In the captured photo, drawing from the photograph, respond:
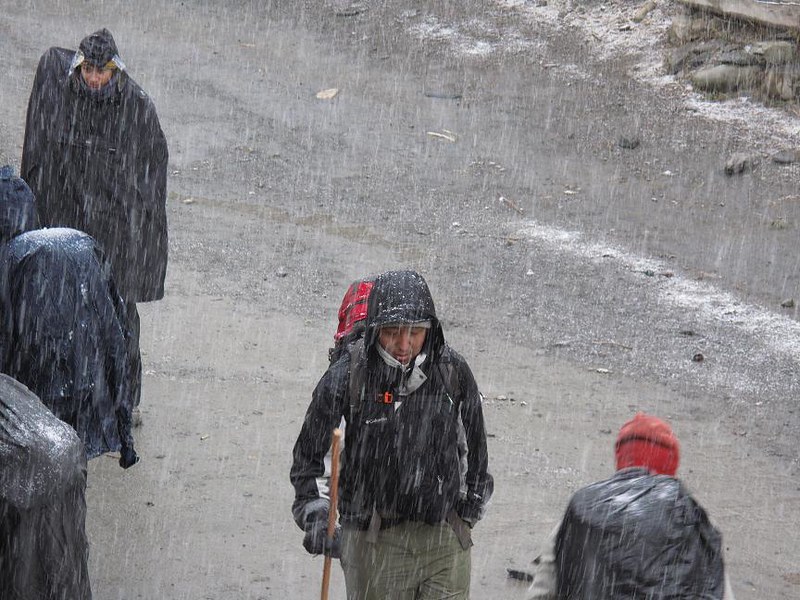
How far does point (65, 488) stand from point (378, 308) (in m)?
1.26

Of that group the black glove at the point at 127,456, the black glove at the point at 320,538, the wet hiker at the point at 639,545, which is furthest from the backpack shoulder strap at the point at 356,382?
the black glove at the point at 127,456

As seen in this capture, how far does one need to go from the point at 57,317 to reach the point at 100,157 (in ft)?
6.69

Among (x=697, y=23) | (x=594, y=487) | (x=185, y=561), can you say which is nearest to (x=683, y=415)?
(x=185, y=561)

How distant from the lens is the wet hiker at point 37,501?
12.5ft

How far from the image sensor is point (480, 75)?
16078 millimetres

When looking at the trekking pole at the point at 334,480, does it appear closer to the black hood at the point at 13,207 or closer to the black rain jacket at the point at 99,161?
the black hood at the point at 13,207

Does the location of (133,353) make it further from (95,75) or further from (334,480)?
(334,480)

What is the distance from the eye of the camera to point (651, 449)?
11.4 feet

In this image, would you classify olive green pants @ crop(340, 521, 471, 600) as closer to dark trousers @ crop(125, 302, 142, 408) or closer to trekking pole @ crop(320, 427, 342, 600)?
trekking pole @ crop(320, 427, 342, 600)

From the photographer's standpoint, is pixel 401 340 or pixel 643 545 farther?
pixel 401 340

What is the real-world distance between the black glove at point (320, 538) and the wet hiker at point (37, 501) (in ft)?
2.67

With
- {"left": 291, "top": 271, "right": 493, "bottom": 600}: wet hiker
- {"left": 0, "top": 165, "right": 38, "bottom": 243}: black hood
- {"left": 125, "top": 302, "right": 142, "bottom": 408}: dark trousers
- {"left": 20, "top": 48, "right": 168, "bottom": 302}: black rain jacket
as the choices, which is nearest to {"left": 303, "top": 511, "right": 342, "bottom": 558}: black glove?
{"left": 291, "top": 271, "right": 493, "bottom": 600}: wet hiker

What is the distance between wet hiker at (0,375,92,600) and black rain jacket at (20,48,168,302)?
9.61ft

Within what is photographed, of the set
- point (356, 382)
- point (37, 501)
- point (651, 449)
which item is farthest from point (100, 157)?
point (651, 449)
